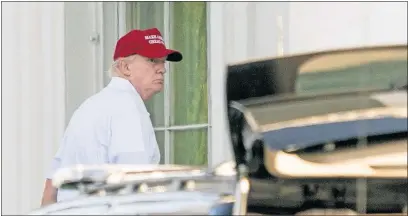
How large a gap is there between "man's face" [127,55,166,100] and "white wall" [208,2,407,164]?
1.26ft

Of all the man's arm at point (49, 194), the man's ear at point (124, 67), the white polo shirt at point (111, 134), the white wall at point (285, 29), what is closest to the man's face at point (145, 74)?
the man's ear at point (124, 67)

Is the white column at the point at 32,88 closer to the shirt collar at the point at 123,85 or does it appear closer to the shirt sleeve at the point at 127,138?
the shirt collar at the point at 123,85

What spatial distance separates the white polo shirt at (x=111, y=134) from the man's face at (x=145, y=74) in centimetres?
22

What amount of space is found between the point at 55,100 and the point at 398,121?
14.1 ft

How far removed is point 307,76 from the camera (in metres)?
3.22

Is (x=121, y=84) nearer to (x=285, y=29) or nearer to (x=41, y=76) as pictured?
(x=285, y=29)

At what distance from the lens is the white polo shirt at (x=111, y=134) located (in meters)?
4.63

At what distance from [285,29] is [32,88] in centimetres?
215

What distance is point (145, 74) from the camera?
504 centimetres

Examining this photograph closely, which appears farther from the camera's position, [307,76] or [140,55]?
[140,55]

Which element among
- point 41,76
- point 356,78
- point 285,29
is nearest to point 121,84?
point 285,29

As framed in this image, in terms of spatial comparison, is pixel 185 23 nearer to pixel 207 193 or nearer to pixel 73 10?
pixel 73 10

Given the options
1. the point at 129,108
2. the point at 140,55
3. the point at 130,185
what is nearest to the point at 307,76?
the point at 130,185

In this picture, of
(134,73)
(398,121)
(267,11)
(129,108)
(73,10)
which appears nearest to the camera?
(398,121)
